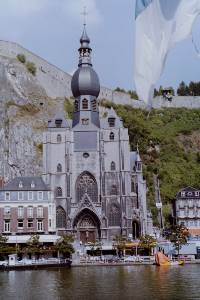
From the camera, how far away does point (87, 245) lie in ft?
208

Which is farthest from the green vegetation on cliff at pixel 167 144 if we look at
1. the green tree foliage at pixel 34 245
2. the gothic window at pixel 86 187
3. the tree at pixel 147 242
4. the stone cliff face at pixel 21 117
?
the green tree foliage at pixel 34 245

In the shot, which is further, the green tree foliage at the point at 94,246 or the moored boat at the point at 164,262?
the green tree foliage at the point at 94,246

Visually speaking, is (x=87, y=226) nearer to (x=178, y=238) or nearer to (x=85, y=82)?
(x=178, y=238)

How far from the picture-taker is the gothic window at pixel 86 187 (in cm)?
6938

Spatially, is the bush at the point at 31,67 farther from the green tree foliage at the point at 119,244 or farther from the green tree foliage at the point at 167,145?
the green tree foliage at the point at 119,244

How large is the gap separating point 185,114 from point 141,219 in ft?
183

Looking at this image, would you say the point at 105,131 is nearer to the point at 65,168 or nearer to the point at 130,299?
the point at 65,168

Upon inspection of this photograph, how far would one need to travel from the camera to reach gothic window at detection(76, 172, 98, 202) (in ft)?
228

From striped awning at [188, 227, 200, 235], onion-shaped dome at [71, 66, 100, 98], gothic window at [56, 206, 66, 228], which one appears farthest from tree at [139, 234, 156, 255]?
onion-shaped dome at [71, 66, 100, 98]

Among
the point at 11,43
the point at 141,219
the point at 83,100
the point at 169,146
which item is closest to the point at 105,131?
the point at 83,100

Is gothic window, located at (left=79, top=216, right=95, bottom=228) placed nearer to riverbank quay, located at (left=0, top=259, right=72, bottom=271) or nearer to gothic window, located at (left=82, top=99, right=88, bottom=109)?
riverbank quay, located at (left=0, top=259, right=72, bottom=271)

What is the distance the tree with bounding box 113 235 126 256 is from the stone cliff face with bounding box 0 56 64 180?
2241 centimetres

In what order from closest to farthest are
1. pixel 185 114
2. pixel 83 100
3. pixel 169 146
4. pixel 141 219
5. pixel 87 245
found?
pixel 87 245
pixel 141 219
pixel 83 100
pixel 169 146
pixel 185 114

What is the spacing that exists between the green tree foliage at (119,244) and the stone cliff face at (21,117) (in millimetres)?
22238
